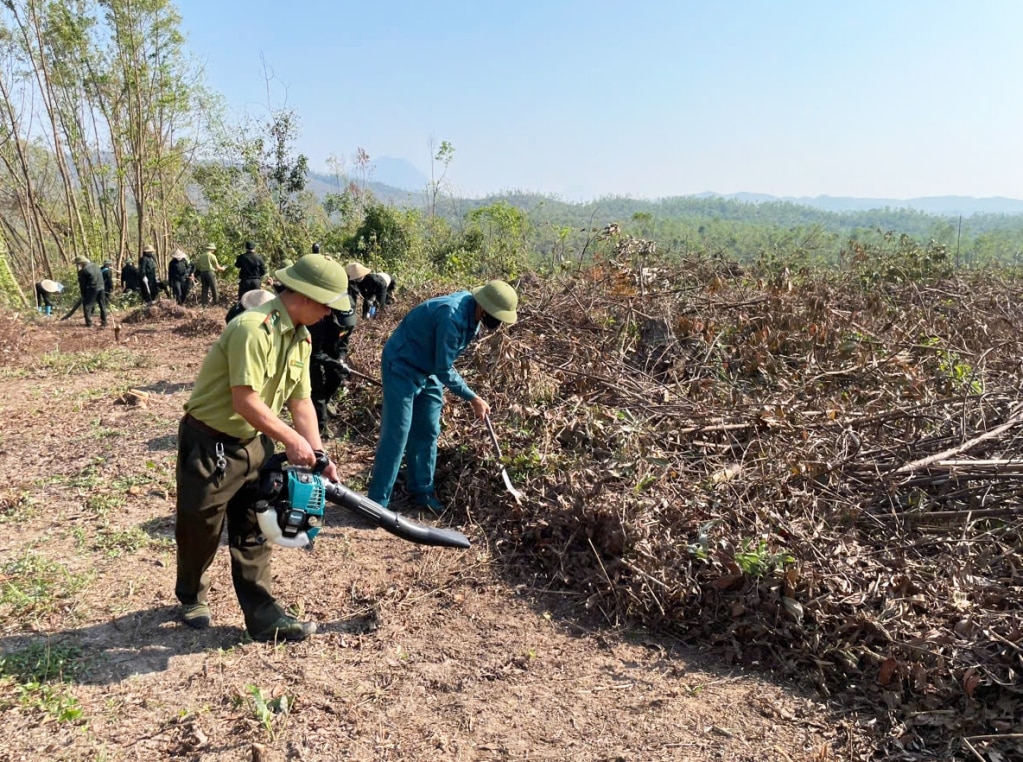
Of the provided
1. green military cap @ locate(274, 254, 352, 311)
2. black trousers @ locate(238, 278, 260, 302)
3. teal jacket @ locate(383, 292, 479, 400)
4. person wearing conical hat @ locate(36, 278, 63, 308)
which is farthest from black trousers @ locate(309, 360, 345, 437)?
person wearing conical hat @ locate(36, 278, 63, 308)

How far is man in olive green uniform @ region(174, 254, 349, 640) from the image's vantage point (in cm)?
235

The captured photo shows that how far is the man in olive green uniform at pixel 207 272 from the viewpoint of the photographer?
12.8 m

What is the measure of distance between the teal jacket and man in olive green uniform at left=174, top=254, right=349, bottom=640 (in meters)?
1.03

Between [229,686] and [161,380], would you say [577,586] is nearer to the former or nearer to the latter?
[229,686]

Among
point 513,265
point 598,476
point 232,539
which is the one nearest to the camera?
point 232,539

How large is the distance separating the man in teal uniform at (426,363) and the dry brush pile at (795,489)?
2.00ft

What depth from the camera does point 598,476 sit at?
3838mm

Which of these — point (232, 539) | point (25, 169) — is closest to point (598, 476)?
point (232, 539)

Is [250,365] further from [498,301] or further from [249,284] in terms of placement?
[249,284]

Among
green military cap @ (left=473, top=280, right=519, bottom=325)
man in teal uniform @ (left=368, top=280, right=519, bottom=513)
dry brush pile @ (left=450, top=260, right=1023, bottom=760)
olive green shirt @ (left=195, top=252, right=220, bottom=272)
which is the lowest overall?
dry brush pile @ (left=450, top=260, right=1023, bottom=760)

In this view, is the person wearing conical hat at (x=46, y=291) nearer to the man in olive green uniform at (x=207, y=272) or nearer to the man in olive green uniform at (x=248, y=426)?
the man in olive green uniform at (x=207, y=272)

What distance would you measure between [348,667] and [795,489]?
2.56 metres

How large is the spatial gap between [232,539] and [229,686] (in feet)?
1.88

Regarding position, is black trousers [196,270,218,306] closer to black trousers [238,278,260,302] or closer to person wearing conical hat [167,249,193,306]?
person wearing conical hat [167,249,193,306]
